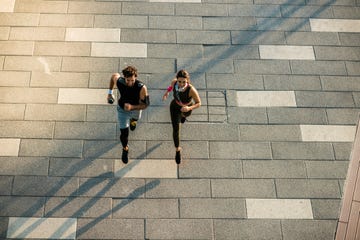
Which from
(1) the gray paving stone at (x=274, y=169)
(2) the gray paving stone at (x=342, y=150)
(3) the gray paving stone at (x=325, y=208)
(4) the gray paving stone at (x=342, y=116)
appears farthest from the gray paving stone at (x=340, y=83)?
(3) the gray paving stone at (x=325, y=208)

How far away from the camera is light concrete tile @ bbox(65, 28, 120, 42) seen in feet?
22.9

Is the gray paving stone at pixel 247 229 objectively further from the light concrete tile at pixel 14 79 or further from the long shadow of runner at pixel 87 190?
the light concrete tile at pixel 14 79

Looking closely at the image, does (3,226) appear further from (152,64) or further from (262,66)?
(262,66)

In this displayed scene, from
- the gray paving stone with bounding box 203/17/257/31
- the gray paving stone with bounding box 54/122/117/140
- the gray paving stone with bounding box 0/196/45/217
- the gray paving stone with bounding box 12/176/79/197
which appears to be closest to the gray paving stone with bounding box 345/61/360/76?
the gray paving stone with bounding box 203/17/257/31

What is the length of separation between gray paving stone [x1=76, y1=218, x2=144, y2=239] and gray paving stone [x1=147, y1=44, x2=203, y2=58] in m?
3.07

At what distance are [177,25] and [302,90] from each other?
270 centimetres

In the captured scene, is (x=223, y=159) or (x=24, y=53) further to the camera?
(x=24, y=53)

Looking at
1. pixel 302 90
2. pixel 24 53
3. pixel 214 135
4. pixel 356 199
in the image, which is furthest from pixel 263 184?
pixel 24 53

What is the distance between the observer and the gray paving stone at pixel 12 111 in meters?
6.22

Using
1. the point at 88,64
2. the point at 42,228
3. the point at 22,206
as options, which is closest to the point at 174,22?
the point at 88,64

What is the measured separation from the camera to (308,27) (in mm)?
7344

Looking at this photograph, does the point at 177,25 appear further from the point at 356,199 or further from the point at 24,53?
the point at 356,199

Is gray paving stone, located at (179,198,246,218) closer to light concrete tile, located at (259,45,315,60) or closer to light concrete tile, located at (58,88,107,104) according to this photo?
light concrete tile, located at (58,88,107,104)

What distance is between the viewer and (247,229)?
5.62 m
